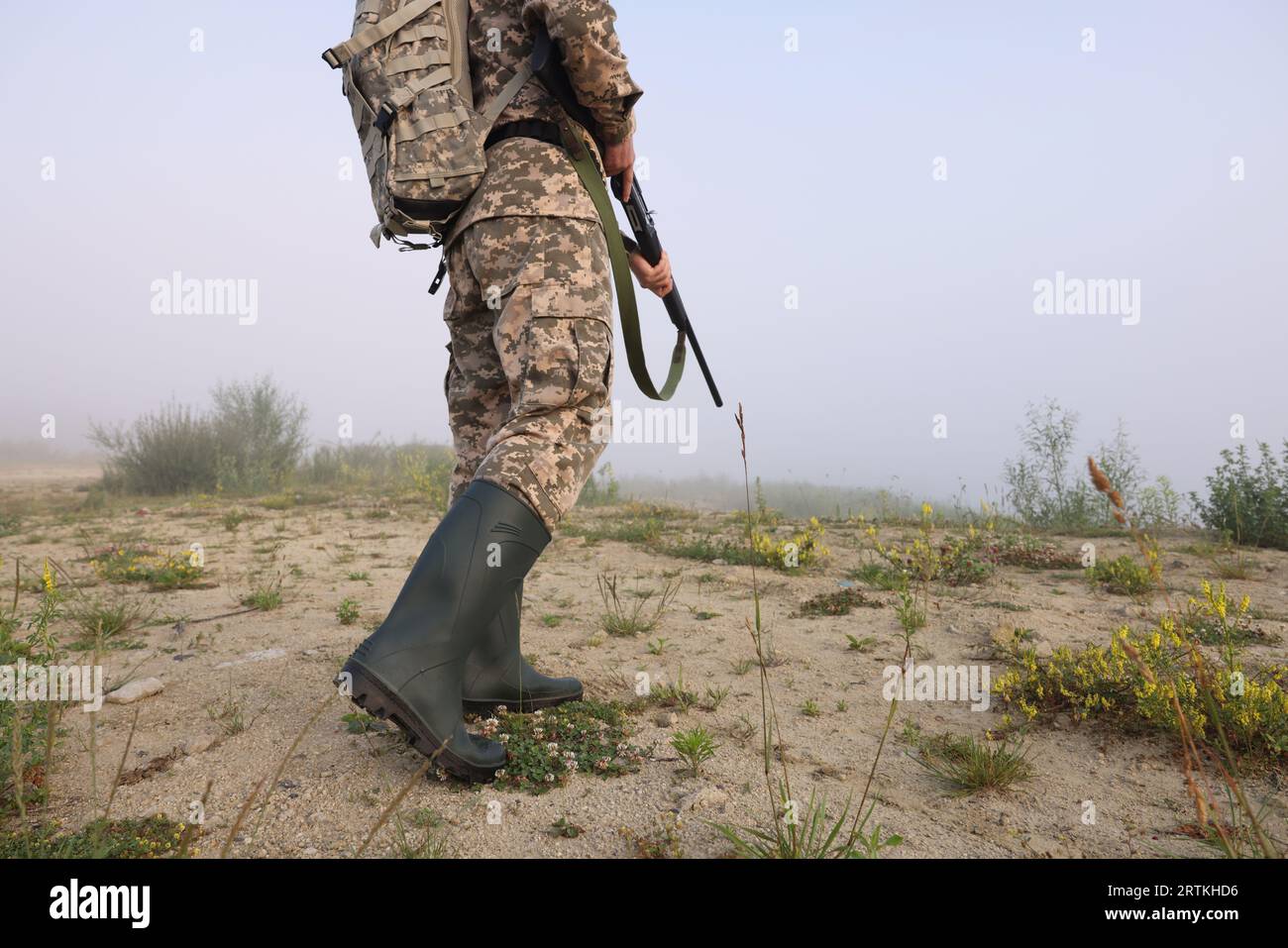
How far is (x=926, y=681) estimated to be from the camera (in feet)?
8.18

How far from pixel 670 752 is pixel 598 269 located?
133cm

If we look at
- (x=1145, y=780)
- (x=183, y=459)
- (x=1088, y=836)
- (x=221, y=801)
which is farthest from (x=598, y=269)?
(x=183, y=459)

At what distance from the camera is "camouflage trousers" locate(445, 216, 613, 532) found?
5.68ft

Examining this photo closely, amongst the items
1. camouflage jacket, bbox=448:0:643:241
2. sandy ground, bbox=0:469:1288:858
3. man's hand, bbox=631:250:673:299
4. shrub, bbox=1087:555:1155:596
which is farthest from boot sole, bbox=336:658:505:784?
shrub, bbox=1087:555:1155:596

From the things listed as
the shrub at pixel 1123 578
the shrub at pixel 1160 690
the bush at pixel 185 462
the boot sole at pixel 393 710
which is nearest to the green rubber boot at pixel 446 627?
the boot sole at pixel 393 710

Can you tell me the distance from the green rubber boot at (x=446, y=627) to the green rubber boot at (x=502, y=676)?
43 cm

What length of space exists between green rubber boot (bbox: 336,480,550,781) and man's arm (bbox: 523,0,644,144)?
3.66 feet

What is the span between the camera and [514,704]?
2.19 metres

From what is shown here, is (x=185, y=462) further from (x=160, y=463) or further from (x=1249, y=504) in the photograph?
(x=1249, y=504)

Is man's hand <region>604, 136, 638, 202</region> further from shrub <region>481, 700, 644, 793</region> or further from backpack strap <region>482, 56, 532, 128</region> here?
shrub <region>481, 700, 644, 793</region>

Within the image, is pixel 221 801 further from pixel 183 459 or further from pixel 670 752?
pixel 183 459

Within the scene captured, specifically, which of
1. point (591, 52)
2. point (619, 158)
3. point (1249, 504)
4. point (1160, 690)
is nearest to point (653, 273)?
point (619, 158)

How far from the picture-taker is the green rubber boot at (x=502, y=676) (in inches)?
84.0

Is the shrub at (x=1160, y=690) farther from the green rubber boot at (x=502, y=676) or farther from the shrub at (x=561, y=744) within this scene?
the green rubber boot at (x=502, y=676)
